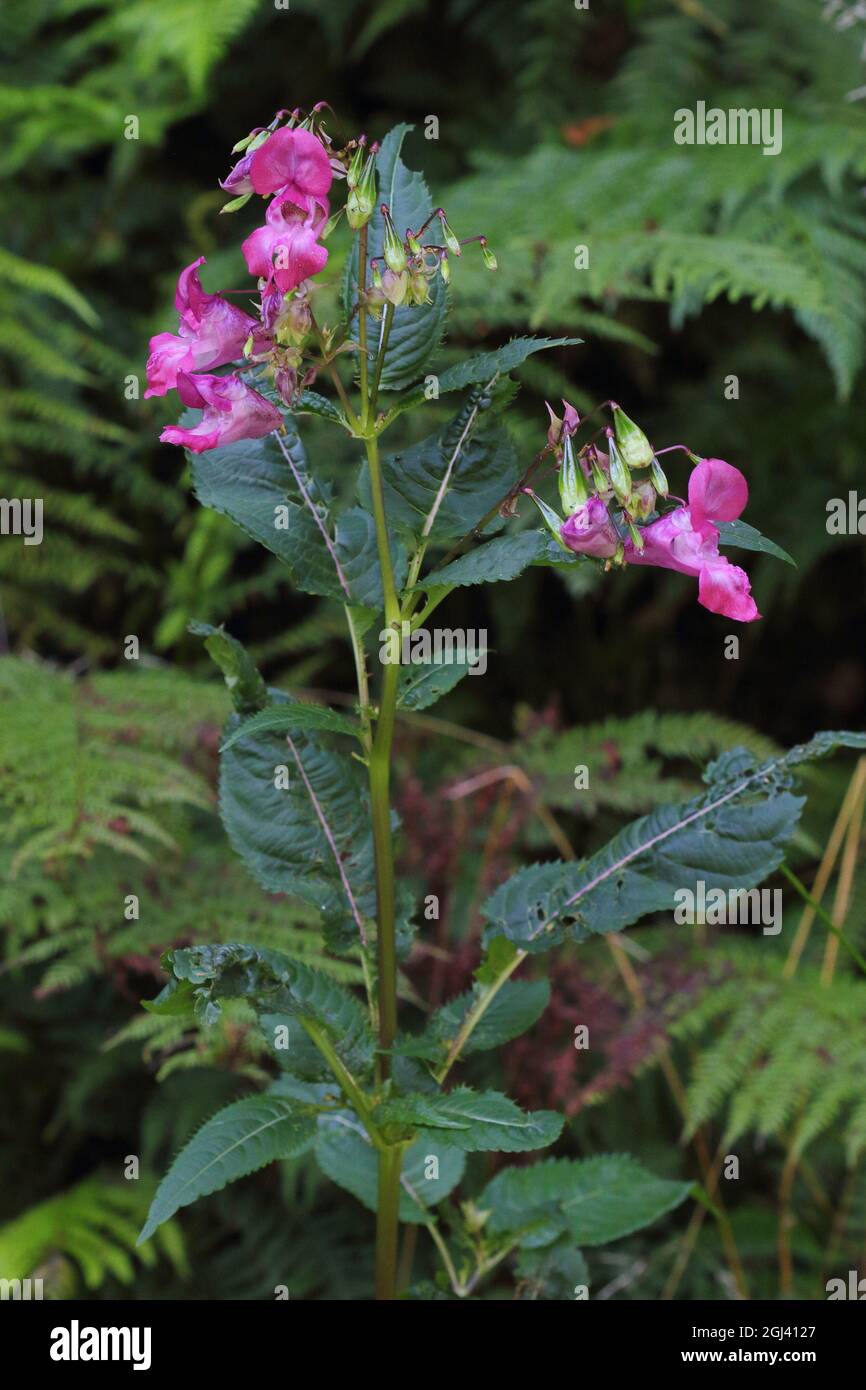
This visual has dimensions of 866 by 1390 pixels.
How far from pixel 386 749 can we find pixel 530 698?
160 cm

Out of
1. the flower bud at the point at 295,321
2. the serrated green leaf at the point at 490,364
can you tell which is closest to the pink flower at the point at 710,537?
the serrated green leaf at the point at 490,364

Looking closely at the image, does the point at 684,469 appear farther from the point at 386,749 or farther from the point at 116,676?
the point at 386,749

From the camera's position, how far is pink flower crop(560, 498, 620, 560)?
78 centimetres

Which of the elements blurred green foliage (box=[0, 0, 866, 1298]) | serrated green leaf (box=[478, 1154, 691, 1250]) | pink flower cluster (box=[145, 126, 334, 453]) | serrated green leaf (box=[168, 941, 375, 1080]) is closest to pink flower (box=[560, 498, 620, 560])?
pink flower cluster (box=[145, 126, 334, 453])

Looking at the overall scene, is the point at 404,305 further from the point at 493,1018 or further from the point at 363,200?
the point at 493,1018

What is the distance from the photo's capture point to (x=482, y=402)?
0.90 meters

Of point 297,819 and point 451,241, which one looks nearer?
point 451,241

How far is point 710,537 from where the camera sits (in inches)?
31.9

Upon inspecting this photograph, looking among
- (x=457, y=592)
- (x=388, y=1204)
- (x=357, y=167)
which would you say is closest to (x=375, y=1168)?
(x=388, y=1204)

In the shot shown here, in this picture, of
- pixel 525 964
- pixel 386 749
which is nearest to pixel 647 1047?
pixel 525 964

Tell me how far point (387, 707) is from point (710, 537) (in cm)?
23

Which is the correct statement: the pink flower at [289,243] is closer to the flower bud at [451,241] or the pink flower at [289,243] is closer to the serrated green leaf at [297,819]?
the flower bud at [451,241]

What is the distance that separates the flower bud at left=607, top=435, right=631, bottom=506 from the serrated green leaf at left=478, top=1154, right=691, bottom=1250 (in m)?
Answer: 0.58
